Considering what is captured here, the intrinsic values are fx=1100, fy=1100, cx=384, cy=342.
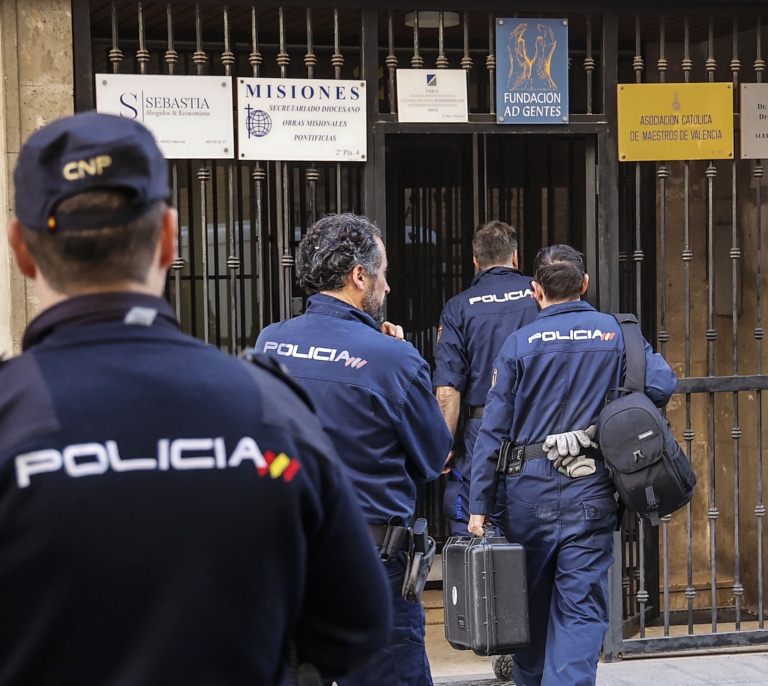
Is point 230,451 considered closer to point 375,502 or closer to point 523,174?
point 375,502

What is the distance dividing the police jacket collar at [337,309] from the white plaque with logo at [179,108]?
161 centimetres

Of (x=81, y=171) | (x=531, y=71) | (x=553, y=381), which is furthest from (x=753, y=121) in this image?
(x=81, y=171)

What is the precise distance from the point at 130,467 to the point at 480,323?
13.6ft

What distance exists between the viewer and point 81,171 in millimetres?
1415

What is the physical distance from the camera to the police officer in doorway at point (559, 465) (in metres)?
4.25

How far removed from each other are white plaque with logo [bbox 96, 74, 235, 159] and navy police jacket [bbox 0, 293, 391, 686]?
3.42 meters

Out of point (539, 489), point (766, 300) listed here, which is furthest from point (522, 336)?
point (766, 300)

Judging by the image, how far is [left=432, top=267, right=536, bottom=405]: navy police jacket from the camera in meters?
5.40

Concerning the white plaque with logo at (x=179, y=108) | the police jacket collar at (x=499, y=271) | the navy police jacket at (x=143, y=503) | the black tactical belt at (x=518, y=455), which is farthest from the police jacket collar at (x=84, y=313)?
the police jacket collar at (x=499, y=271)

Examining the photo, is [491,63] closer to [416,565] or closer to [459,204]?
[459,204]

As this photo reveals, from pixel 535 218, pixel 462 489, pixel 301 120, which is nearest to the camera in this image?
pixel 301 120

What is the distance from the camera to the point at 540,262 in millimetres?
4523

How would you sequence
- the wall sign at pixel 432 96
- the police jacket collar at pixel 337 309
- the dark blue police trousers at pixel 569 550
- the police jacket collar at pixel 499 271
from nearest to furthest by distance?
the police jacket collar at pixel 337 309
the dark blue police trousers at pixel 569 550
the wall sign at pixel 432 96
the police jacket collar at pixel 499 271

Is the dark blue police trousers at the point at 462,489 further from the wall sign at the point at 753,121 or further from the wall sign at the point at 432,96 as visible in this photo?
the wall sign at the point at 753,121
